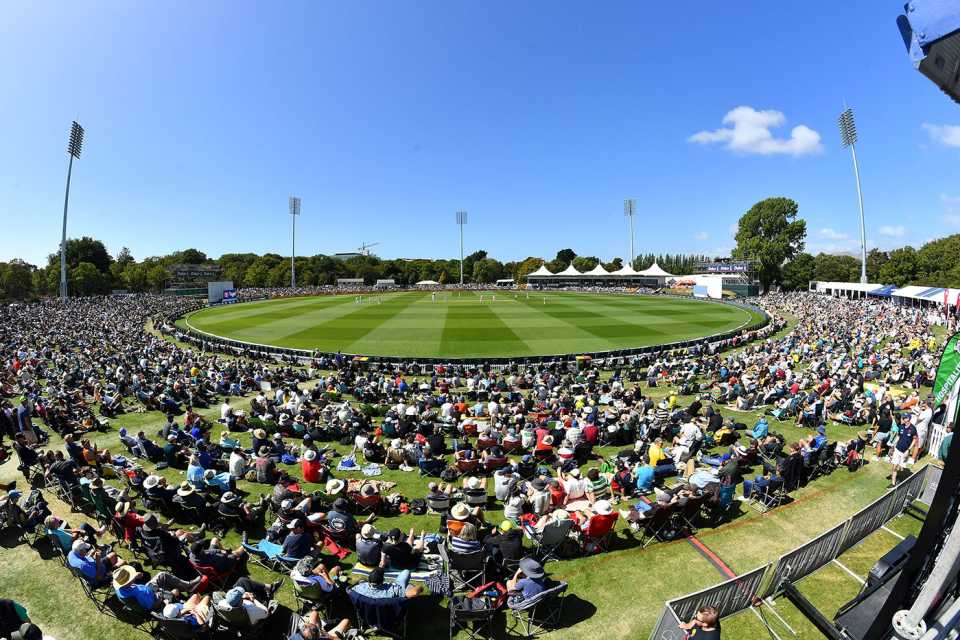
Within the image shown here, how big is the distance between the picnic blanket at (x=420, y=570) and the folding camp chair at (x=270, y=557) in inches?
46.4

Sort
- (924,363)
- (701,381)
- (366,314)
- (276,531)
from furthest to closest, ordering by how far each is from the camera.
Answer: (366,314) → (701,381) → (924,363) → (276,531)

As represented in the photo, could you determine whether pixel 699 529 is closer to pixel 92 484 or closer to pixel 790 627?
pixel 790 627

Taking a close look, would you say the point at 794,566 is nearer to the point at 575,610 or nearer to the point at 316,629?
the point at 575,610

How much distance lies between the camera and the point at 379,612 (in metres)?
5.68

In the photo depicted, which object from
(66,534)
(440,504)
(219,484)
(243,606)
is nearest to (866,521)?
(440,504)

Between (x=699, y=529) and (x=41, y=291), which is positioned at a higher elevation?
(x=41, y=291)

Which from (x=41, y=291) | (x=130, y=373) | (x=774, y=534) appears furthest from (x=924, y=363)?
(x=41, y=291)

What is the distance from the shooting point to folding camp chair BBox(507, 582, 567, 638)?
18.6 ft

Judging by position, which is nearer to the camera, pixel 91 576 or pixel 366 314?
pixel 91 576

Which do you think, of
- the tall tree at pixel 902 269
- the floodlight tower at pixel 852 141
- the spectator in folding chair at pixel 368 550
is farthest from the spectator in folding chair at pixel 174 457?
the tall tree at pixel 902 269

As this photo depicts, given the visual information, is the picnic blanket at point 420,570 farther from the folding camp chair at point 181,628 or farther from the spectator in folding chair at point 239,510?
the spectator in folding chair at point 239,510

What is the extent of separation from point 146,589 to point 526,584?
211 inches

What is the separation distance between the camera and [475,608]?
5.76m

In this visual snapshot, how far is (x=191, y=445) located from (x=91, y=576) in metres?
6.58
